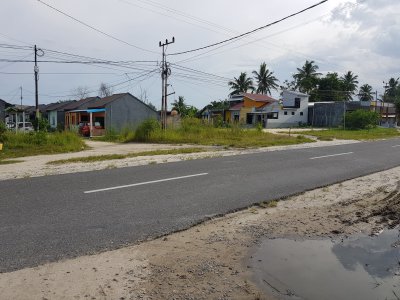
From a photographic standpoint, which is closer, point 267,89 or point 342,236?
point 342,236

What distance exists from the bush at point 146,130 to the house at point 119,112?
12.4 metres

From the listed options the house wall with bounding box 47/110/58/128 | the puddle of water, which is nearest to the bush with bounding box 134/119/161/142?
the puddle of water

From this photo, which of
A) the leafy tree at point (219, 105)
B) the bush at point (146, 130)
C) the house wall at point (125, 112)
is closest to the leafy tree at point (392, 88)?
the leafy tree at point (219, 105)

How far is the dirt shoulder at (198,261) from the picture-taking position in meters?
3.98

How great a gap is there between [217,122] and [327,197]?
25833mm

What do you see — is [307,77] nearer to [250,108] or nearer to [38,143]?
[250,108]

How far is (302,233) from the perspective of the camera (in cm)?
601

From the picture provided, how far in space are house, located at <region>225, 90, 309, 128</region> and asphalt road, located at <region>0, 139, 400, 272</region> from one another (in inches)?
1832

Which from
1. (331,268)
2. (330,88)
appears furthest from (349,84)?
(331,268)

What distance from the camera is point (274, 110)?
59.8 metres

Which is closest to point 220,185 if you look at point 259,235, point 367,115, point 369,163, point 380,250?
point 259,235

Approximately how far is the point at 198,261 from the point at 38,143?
18459mm

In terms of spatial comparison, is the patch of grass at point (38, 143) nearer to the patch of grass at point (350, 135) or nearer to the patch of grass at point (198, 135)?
the patch of grass at point (198, 135)

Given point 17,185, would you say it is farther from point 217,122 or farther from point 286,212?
point 217,122
